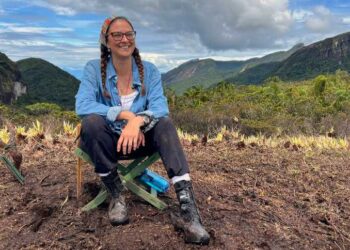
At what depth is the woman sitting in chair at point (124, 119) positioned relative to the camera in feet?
10.4

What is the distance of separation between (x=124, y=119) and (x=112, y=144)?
0.64 feet

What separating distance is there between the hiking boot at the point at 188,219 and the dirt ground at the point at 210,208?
6 centimetres

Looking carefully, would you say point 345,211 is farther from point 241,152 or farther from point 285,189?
point 241,152

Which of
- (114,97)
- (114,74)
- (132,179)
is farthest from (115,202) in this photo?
(114,74)

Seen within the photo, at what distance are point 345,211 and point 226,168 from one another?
1.38 metres

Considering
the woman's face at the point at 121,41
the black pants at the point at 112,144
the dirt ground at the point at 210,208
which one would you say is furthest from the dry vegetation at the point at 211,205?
the woman's face at the point at 121,41

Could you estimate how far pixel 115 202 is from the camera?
11.0ft

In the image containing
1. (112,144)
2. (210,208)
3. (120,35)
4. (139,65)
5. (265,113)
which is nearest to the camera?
(112,144)

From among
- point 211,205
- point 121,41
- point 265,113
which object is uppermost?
point 121,41

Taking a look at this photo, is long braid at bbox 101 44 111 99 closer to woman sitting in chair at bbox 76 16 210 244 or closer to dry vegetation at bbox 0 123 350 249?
woman sitting in chair at bbox 76 16 210 244

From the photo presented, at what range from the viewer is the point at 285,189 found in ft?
14.9

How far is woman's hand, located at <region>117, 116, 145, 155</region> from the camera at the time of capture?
3.09 meters

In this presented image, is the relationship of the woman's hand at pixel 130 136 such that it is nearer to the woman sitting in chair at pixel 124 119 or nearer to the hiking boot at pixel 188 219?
the woman sitting in chair at pixel 124 119

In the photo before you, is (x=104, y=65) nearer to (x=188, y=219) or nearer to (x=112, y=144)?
(x=112, y=144)
